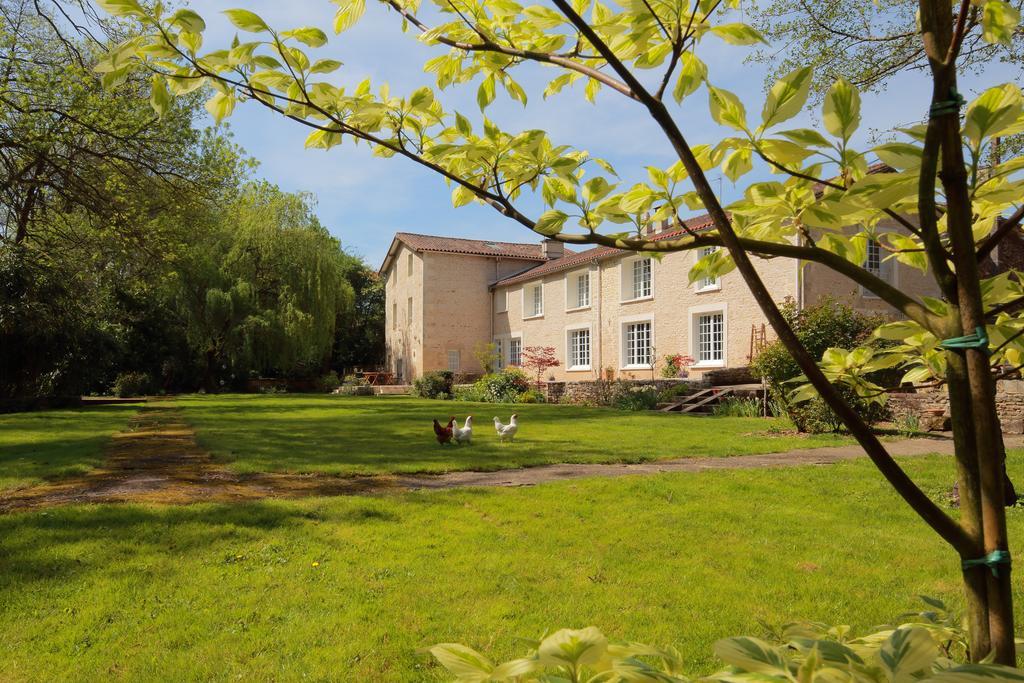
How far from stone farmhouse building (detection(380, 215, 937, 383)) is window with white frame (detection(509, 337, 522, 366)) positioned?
79mm

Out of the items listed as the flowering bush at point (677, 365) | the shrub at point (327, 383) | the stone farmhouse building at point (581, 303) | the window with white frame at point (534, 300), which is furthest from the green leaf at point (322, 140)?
the shrub at point (327, 383)

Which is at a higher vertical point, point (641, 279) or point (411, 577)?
point (641, 279)

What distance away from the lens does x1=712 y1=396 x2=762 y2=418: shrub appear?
17.9 m

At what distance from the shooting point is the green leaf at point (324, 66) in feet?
4.66

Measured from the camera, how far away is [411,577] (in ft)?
15.1

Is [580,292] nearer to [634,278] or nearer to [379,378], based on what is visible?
[634,278]

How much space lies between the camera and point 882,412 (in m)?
14.3

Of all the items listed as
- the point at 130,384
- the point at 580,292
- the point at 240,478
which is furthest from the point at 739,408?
the point at 130,384

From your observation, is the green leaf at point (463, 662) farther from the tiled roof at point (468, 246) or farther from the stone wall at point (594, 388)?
the tiled roof at point (468, 246)

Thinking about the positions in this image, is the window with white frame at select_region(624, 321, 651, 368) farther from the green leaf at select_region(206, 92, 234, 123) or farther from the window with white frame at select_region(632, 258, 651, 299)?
the green leaf at select_region(206, 92, 234, 123)

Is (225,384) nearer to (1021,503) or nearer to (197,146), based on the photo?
(197,146)

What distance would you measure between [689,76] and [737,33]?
0.63 feet

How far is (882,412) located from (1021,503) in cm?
787

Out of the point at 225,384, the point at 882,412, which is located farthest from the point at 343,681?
the point at 225,384
